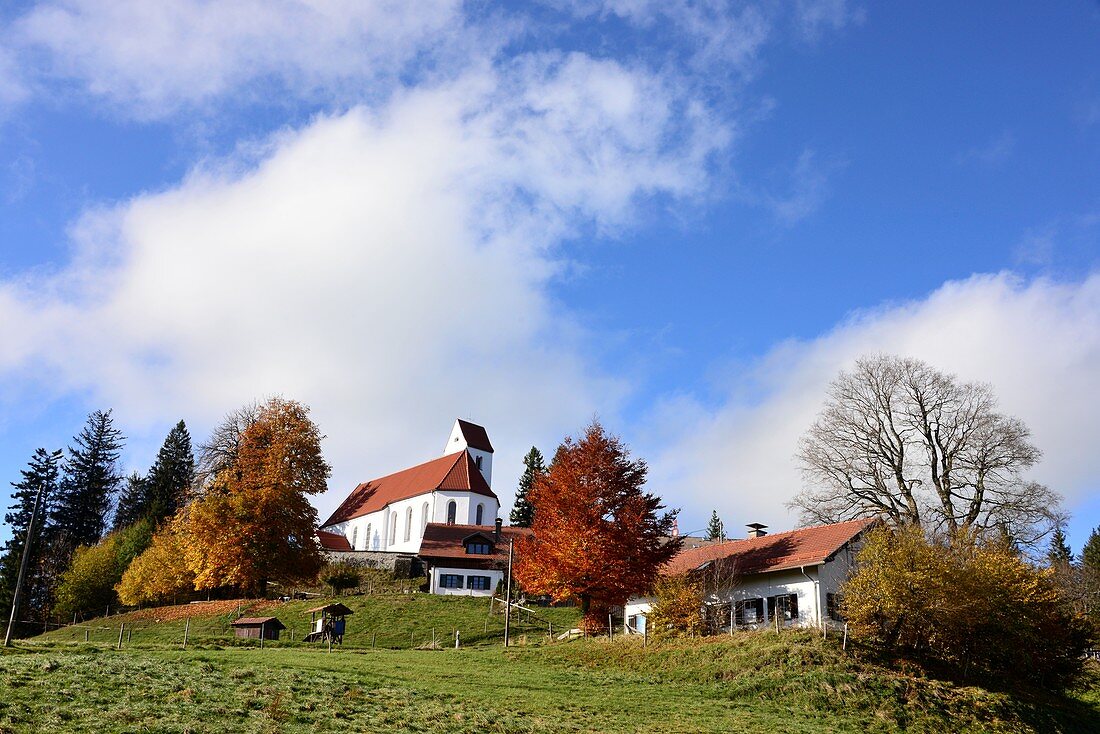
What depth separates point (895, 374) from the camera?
4147 centimetres

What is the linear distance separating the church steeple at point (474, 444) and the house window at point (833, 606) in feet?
174

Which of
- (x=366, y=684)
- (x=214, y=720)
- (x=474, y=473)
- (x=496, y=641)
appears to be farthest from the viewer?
(x=474, y=473)

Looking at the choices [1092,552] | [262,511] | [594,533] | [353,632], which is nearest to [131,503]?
[262,511]

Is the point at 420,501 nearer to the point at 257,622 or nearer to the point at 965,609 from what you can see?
the point at 257,622

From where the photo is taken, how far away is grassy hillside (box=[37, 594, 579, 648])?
41.3 m

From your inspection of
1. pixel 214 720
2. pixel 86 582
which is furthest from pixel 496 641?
pixel 86 582

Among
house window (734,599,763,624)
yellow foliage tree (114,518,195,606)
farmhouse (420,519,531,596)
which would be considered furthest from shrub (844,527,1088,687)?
yellow foliage tree (114,518,195,606)

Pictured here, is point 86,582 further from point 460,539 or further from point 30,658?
point 30,658

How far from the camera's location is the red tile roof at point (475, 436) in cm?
8750

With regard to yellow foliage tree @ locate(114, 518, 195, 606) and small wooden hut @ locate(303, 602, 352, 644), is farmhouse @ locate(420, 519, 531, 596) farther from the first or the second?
small wooden hut @ locate(303, 602, 352, 644)

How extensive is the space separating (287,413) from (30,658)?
36158 millimetres

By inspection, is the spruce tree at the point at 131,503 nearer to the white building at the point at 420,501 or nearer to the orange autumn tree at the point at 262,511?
the white building at the point at 420,501

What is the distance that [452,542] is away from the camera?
61656 millimetres

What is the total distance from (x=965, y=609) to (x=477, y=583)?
114ft
